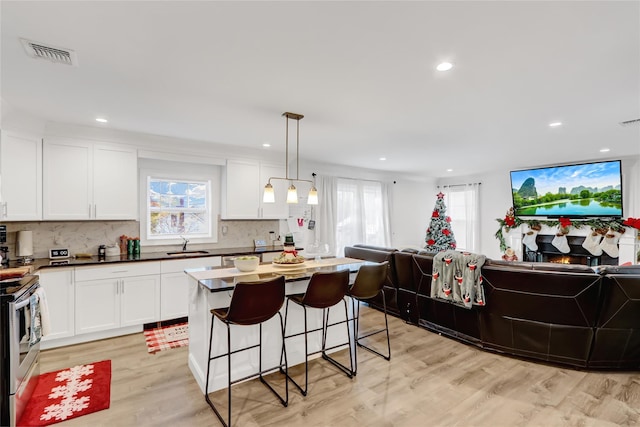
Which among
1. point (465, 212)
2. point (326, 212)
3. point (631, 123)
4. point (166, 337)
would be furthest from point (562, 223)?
point (166, 337)

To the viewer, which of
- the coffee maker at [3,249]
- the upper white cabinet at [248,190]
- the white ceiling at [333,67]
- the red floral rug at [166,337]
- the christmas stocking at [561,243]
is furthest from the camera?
the christmas stocking at [561,243]

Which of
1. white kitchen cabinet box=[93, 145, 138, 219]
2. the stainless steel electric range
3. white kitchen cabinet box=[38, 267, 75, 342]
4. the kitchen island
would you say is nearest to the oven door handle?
the stainless steel electric range

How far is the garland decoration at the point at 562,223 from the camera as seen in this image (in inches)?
211

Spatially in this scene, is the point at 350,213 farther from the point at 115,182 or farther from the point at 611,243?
the point at 611,243

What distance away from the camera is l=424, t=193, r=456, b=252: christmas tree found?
6949 millimetres

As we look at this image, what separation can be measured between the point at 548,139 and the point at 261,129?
3917 millimetres

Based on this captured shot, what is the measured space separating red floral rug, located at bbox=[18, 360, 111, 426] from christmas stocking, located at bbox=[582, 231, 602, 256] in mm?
7389

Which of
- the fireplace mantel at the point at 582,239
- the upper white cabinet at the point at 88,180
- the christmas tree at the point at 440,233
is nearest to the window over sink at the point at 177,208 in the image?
the upper white cabinet at the point at 88,180

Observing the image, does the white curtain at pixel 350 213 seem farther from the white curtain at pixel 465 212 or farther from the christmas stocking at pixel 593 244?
the christmas stocking at pixel 593 244

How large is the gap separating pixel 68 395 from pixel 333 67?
3297 mm

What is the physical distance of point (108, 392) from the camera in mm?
2549

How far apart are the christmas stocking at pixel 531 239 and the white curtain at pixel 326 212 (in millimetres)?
3974

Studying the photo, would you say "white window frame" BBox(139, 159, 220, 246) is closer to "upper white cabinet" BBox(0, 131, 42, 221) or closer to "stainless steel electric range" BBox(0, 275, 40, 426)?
"upper white cabinet" BBox(0, 131, 42, 221)

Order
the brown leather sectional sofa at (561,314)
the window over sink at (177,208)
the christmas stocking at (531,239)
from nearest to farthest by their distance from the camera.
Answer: the brown leather sectional sofa at (561,314), the window over sink at (177,208), the christmas stocking at (531,239)
